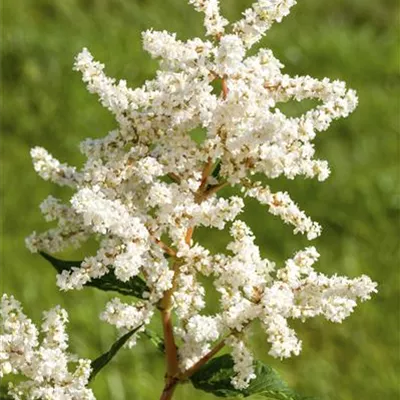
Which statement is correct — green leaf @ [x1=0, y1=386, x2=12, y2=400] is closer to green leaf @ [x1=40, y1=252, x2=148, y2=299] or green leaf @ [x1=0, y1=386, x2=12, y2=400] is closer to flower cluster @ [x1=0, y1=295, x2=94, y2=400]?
flower cluster @ [x1=0, y1=295, x2=94, y2=400]

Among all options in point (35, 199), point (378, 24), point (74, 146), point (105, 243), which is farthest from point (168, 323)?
point (378, 24)

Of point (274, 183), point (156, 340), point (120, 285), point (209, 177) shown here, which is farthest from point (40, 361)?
point (274, 183)

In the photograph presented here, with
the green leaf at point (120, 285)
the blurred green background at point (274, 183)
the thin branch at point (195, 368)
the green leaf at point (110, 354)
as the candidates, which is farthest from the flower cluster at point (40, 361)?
the blurred green background at point (274, 183)

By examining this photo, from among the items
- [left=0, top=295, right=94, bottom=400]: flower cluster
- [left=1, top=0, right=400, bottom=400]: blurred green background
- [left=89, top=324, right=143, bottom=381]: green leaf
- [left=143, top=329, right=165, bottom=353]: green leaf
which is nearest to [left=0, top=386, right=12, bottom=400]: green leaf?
[left=0, top=295, right=94, bottom=400]: flower cluster

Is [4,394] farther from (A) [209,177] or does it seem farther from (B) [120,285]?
(A) [209,177]

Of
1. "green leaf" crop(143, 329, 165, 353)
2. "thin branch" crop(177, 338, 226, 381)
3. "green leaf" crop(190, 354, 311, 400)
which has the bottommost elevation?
"green leaf" crop(190, 354, 311, 400)

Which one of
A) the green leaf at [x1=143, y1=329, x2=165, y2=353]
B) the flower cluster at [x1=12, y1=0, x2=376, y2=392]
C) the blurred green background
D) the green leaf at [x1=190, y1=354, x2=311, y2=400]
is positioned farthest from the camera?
the blurred green background
